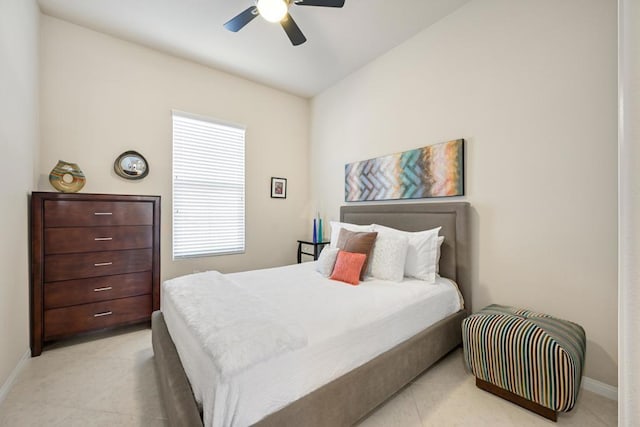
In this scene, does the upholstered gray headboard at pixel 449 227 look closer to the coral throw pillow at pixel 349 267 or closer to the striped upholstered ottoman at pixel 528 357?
the striped upholstered ottoman at pixel 528 357

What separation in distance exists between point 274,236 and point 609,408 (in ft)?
11.5

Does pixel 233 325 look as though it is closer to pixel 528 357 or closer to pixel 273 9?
pixel 528 357

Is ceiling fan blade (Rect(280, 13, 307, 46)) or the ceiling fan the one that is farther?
ceiling fan blade (Rect(280, 13, 307, 46))

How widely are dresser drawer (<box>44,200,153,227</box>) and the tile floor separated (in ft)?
3.65

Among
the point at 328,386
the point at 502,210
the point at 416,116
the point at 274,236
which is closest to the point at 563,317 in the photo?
the point at 502,210

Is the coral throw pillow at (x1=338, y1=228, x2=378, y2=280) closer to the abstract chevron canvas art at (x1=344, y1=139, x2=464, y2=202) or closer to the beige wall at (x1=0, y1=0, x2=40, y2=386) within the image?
the abstract chevron canvas art at (x1=344, y1=139, x2=464, y2=202)

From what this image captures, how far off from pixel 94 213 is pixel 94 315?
0.92 meters

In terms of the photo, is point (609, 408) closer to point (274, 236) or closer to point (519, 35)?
point (519, 35)

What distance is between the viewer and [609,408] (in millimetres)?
1623

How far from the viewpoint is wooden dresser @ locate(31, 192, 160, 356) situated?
2188 mm

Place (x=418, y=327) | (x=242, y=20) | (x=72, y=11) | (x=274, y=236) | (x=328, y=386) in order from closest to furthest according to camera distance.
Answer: (x=328, y=386) < (x=418, y=327) < (x=242, y=20) < (x=72, y=11) < (x=274, y=236)

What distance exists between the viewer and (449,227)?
2.43m

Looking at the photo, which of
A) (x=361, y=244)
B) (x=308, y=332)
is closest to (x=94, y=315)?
(x=308, y=332)

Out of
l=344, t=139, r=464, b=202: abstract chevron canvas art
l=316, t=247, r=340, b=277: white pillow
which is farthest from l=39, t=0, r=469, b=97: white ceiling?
l=316, t=247, r=340, b=277: white pillow
